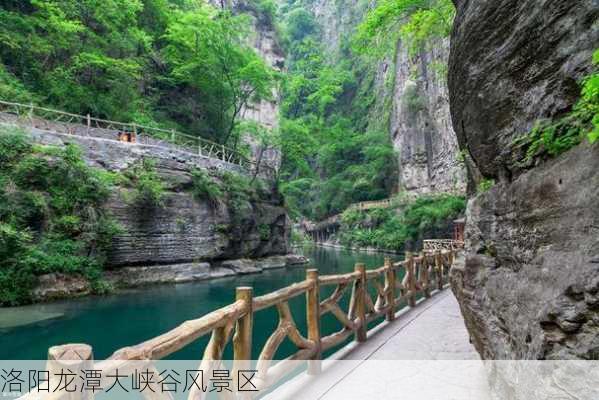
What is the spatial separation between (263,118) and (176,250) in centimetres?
2462

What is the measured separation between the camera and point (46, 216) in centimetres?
1249

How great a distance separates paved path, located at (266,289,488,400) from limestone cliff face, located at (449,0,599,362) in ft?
1.90

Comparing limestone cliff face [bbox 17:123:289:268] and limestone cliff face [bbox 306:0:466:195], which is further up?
limestone cliff face [bbox 306:0:466:195]

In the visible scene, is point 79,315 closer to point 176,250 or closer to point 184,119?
point 176,250

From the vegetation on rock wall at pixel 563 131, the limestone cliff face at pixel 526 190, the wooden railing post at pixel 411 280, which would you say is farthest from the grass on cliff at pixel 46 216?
the vegetation on rock wall at pixel 563 131

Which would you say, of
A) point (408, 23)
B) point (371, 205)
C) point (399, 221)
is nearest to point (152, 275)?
point (408, 23)

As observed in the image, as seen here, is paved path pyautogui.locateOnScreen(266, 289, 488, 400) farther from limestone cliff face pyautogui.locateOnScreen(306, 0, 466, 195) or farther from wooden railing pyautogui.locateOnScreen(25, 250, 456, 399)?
limestone cliff face pyautogui.locateOnScreen(306, 0, 466, 195)

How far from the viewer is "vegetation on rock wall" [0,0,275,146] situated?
1838 centimetres

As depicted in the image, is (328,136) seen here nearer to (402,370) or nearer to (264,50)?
(264,50)

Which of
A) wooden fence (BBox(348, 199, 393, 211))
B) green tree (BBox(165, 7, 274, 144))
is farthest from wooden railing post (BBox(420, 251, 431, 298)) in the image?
wooden fence (BBox(348, 199, 393, 211))

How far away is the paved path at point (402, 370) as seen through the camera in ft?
11.5

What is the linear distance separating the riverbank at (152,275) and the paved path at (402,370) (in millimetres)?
10145

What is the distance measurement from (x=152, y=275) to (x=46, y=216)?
4365mm

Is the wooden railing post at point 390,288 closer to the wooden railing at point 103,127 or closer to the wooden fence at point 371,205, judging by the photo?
the wooden railing at point 103,127
